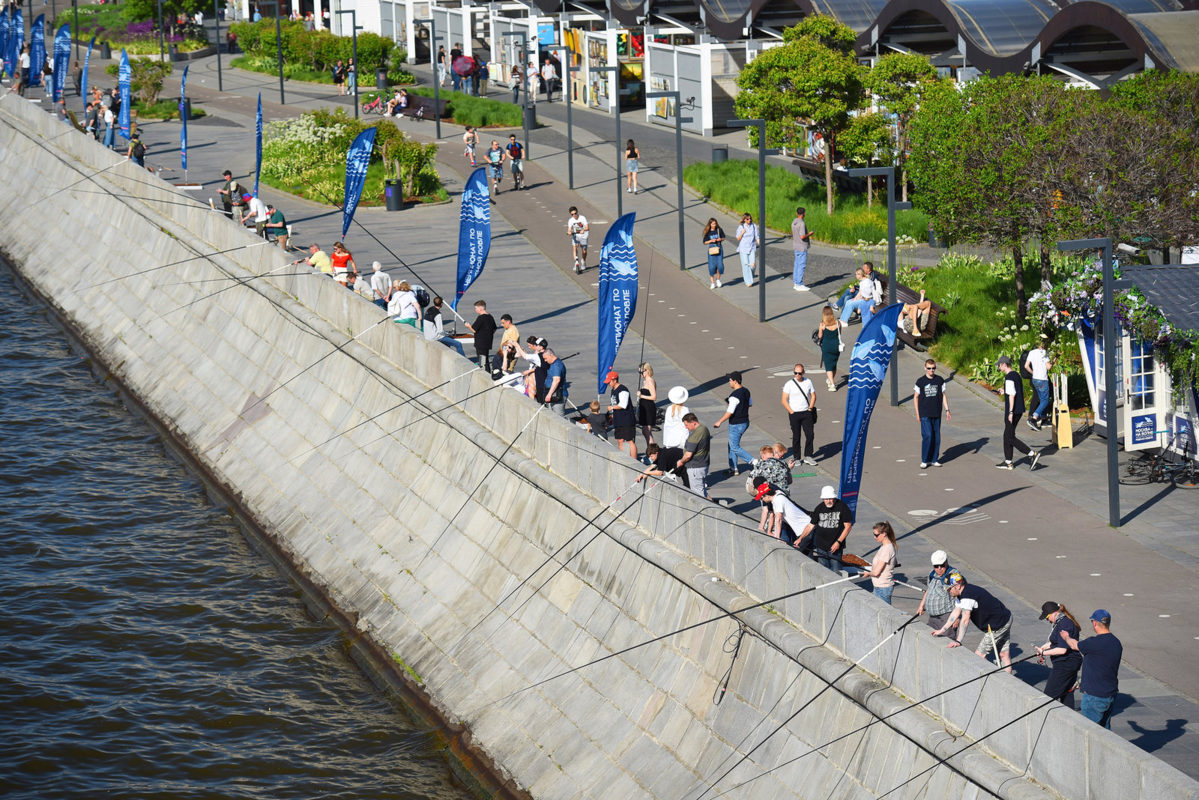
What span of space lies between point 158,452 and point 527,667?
14795 mm

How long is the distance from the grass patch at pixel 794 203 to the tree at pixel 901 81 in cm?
186

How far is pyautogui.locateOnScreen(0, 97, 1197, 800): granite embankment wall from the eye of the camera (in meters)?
12.3

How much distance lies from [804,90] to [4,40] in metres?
49.5

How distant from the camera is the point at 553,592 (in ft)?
60.8

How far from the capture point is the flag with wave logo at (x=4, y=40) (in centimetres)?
7188

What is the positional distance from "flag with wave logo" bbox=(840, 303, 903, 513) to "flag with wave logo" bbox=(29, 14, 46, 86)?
56011 mm

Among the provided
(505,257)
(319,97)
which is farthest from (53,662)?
(319,97)

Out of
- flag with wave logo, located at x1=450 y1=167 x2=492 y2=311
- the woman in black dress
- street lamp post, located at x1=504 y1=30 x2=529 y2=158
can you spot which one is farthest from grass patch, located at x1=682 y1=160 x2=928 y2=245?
the woman in black dress

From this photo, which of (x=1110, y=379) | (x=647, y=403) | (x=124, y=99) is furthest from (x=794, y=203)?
(x=1110, y=379)

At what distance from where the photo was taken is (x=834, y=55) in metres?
40.8

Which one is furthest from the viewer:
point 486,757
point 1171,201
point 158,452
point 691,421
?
point 158,452

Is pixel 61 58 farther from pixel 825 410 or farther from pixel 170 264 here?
pixel 825 410

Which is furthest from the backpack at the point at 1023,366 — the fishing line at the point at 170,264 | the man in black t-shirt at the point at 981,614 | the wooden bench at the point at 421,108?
the wooden bench at the point at 421,108

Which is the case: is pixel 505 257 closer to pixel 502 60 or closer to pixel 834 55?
pixel 834 55
